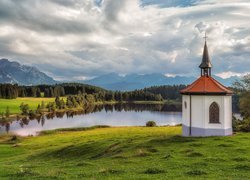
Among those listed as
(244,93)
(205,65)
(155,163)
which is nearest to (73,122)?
(244,93)

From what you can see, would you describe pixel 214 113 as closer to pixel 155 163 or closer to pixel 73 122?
pixel 155 163

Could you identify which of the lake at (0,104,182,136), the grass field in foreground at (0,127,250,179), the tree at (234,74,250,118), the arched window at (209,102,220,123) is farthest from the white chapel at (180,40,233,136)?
the lake at (0,104,182,136)

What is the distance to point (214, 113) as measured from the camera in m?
39.2

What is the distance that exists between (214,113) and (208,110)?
80 cm

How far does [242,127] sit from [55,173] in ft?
136

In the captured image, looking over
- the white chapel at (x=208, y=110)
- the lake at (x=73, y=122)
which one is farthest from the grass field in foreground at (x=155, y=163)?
the lake at (x=73, y=122)

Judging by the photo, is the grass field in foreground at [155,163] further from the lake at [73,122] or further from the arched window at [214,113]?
the lake at [73,122]

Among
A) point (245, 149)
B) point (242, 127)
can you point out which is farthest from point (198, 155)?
point (242, 127)

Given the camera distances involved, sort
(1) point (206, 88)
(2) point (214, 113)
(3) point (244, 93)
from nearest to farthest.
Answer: (2) point (214, 113)
(1) point (206, 88)
(3) point (244, 93)

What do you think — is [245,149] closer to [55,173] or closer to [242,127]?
[55,173]

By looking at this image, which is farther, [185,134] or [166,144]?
[185,134]

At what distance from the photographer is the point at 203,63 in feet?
141

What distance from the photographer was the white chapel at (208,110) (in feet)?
128

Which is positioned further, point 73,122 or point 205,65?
point 73,122
